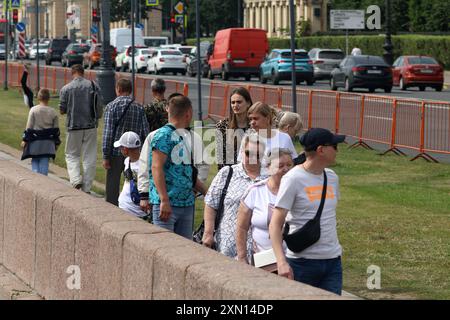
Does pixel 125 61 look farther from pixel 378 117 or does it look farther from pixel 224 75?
pixel 378 117

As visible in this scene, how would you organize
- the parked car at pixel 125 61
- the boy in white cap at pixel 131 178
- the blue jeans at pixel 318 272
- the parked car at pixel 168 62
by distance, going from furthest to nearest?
the parked car at pixel 125 61 < the parked car at pixel 168 62 < the boy in white cap at pixel 131 178 < the blue jeans at pixel 318 272

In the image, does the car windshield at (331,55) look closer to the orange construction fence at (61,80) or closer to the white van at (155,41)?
the orange construction fence at (61,80)

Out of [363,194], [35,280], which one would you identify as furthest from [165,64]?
[35,280]

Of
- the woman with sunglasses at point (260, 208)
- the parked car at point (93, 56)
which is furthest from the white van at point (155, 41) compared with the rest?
the woman with sunglasses at point (260, 208)

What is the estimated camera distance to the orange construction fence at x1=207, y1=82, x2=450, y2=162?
22.5 metres

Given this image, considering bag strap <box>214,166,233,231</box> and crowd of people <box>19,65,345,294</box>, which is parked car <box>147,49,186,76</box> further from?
bag strap <box>214,166,233,231</box>

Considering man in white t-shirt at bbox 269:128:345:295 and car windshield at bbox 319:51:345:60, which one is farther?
car windshield at bbox 319:51:345:60

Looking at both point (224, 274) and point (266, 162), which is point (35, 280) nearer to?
point (266, 162)

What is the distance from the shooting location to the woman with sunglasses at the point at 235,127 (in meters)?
9.59

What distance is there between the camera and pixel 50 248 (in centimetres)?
880

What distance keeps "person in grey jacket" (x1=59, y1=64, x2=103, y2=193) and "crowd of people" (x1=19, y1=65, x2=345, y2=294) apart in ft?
9.14

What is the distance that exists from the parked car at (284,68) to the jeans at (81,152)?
33.8 m

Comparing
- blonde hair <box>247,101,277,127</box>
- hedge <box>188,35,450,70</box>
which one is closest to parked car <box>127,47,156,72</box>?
hedge <box>188,35,450,70</box>

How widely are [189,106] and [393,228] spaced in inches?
210
